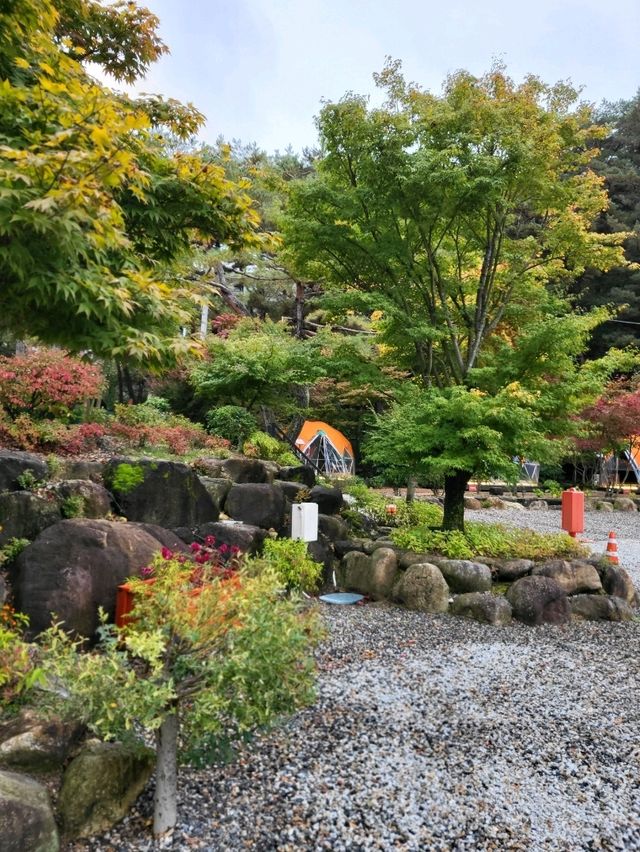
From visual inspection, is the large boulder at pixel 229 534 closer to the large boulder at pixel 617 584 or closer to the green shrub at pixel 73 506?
the green shrub at pixel 73 506

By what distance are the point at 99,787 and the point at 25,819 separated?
1.07ft

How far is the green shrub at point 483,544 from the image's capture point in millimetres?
7043

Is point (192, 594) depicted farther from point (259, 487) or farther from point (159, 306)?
point (259, 487)

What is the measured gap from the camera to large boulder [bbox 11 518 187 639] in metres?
3.96

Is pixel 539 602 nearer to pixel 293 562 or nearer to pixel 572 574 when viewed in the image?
pixel 572 574

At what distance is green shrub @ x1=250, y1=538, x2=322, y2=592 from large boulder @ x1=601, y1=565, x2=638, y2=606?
3.42 meters

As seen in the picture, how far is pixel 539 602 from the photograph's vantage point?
5816 mm

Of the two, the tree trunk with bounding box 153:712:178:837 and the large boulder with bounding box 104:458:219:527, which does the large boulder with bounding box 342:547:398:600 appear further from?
the tree trunk with bounding box 153:712:178:837

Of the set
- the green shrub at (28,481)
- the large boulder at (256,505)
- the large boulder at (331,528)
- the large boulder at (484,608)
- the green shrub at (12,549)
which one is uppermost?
the green shrub at (28,481)

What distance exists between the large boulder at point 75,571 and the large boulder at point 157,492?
3.62 ft

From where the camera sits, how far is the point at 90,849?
2219 millimetres

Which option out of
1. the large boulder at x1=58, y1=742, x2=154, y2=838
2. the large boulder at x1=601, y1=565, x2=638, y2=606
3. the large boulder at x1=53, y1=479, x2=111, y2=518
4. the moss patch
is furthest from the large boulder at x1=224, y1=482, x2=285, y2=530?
the large boulder at x1=58, y1=742, x2=154, y2=838

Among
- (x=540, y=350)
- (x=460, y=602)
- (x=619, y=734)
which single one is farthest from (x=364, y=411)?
(x=619, y=734)

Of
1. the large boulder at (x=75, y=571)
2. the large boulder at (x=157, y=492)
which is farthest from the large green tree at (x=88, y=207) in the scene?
the large boulder at (x=157, y=492)
